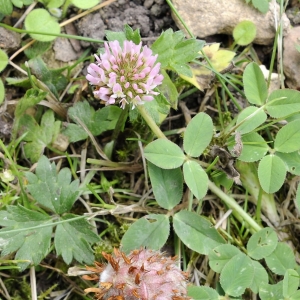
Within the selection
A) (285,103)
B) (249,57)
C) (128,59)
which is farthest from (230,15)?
(128,59)

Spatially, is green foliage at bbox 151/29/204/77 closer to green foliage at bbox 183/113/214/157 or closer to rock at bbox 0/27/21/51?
green foliage at bbox 183/113/214/157

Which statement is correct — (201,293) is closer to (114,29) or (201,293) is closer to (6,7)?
(114,29)

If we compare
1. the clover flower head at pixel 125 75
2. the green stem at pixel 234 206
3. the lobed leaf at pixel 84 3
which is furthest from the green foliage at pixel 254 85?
the lobed leaf at pixel 84 3

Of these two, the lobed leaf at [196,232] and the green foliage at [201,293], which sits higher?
the lobed leaf at [196,232]

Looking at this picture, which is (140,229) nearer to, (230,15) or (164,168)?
(164,168)

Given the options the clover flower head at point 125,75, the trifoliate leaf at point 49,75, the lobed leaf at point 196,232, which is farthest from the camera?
the trifoliate leaf at point 49,75

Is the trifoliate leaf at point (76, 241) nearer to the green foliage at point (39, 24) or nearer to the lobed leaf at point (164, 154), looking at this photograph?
the lobed leaf at point (164, 154)

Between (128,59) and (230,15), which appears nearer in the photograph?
(128,59)

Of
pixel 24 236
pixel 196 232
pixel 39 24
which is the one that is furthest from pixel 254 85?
pixel 24 236
